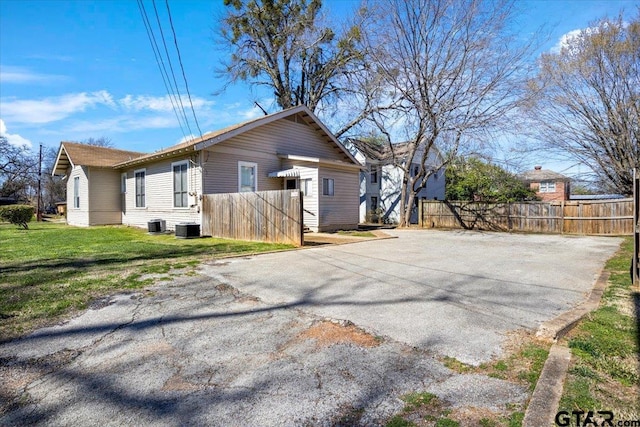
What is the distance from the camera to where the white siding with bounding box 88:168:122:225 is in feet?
62.4

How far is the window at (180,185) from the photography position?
13969mm

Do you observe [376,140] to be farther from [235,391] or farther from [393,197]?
[235,391]

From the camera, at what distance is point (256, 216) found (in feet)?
36.8

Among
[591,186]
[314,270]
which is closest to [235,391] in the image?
[314,270]

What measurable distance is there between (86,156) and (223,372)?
21.5 m

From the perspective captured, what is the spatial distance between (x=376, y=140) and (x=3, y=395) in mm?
26153

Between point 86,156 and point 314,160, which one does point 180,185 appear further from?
point 86,156

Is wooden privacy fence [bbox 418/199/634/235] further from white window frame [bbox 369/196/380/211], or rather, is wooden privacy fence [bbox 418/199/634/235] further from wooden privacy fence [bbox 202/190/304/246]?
wooden privacy fence [bbox 202/190/304/246]

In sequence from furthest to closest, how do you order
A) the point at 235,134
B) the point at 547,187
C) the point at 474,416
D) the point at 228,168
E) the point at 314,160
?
the point at 547,187, the point at 314,160, the point at 228,168, the point at 235,134, the point at 474,416

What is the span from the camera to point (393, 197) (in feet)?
87.7

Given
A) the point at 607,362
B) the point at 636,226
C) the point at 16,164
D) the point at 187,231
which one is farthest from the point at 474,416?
the point at 16,164

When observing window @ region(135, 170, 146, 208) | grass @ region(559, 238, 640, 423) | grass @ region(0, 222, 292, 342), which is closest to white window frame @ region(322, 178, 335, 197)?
grass @ region(0, 222, 292, 342)

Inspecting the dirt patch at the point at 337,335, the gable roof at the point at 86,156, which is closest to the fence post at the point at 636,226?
the dirt patch at the point at 337,335

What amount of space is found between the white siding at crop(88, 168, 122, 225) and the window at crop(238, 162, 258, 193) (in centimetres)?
976
